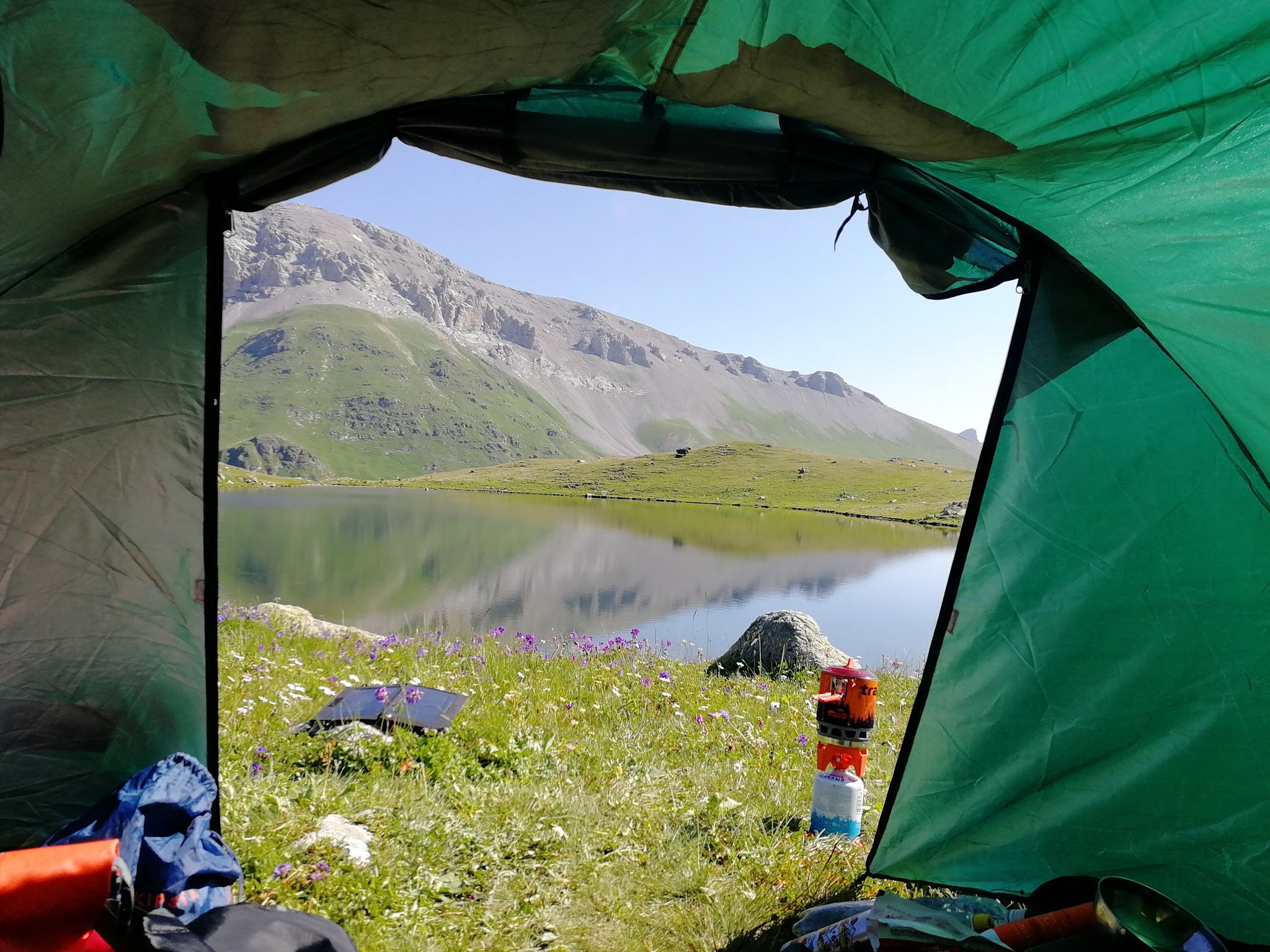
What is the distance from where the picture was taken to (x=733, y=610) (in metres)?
21.0

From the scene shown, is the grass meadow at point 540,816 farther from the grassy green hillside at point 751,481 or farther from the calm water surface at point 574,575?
the grassy green hillside at point 751,481

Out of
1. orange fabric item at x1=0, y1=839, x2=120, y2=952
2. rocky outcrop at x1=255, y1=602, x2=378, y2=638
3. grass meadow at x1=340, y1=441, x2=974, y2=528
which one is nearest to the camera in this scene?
orange fabric item at x1=0, y1=839, x2=120, y2=952

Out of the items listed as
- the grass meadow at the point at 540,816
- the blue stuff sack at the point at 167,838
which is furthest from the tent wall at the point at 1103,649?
the blue stuff sack at the point at 167,838

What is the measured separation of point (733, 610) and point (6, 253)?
19.7m

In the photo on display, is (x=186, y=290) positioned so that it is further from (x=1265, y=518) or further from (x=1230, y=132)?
(x=1265, y=518)

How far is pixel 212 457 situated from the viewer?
133 inches

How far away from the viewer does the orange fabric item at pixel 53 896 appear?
2.02 metres

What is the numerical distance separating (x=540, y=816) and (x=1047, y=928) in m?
2.54

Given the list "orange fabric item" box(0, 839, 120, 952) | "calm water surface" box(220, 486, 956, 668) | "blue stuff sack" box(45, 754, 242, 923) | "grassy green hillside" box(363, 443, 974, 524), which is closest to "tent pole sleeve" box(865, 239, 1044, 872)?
"blue stuff sack" box(45, 754, 242, 923)

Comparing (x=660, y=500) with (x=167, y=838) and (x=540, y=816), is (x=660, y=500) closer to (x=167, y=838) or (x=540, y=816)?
(x=540, y=816)

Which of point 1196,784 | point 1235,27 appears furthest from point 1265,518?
point 1235,27

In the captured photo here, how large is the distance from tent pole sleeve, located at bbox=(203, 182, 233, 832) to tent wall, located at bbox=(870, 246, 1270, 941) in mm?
3463

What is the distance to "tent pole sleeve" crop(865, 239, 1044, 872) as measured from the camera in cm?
336

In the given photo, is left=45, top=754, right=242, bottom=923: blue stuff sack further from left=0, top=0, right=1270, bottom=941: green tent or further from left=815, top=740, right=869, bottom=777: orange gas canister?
left=815, top=740, right=869, bottom=777: orange gas canister
